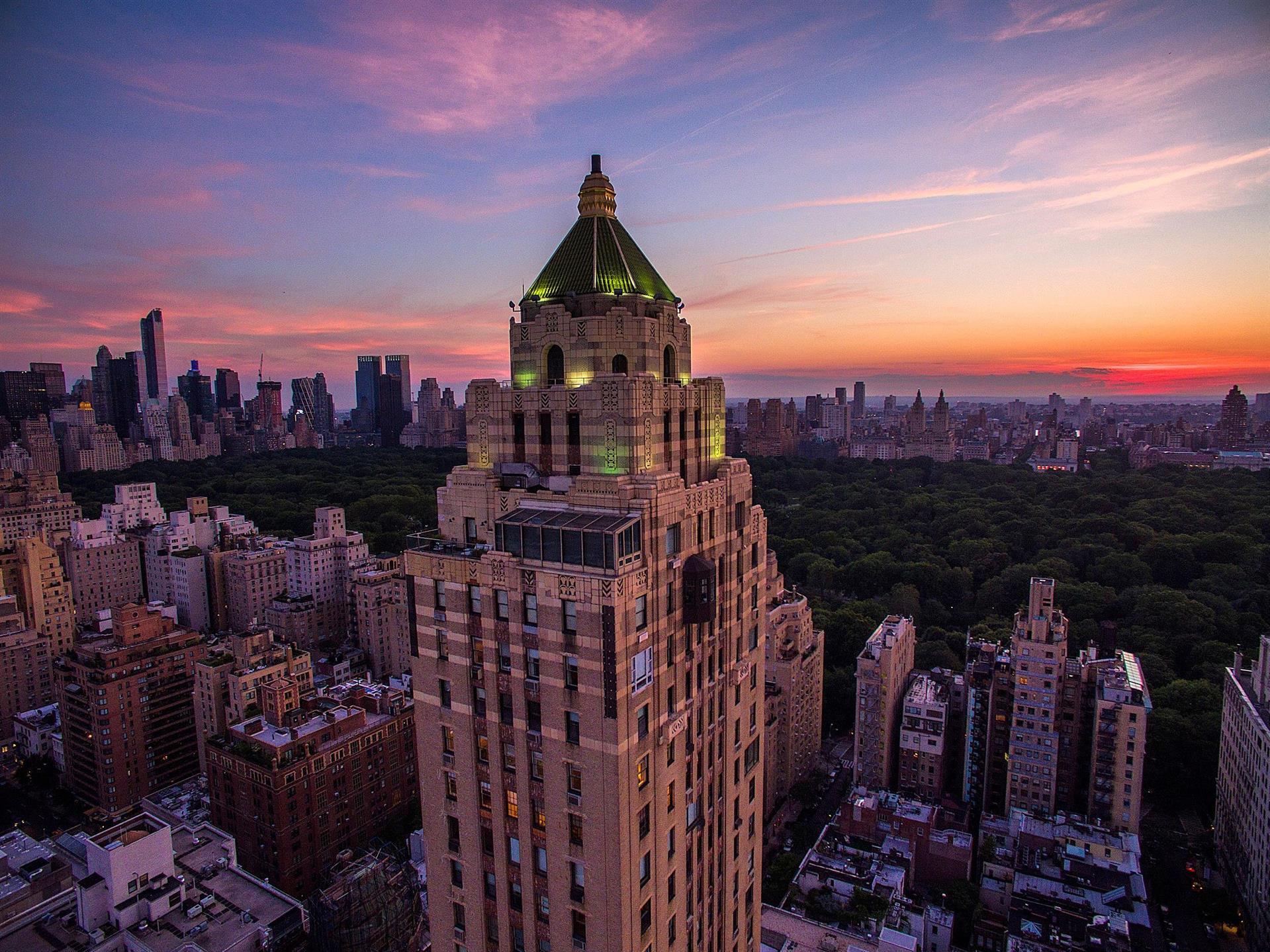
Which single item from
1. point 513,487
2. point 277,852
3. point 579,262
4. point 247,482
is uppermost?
point 579,262

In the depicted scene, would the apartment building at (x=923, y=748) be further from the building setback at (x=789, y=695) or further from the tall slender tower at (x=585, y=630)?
the tall slender tower at (x=585, y=630)

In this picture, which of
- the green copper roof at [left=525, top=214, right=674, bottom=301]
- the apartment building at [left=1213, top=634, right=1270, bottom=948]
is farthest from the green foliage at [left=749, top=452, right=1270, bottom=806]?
the green copper roof at [left=525, top=214, right=674, bottom=301]

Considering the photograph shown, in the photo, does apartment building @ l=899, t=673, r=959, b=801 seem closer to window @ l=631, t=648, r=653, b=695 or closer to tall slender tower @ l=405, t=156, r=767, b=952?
tall slender tower @ l=405, t=156, r=767, b=952

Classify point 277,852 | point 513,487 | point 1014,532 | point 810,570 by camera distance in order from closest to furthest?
point 513,487
point 277,852
point 810,570
point 1014,532

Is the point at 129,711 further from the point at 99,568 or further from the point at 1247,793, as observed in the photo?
the point at 1247,793

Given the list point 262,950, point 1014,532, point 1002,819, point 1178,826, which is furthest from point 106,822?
point 1014,532

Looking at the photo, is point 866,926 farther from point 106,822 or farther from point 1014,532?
point 1014,532
